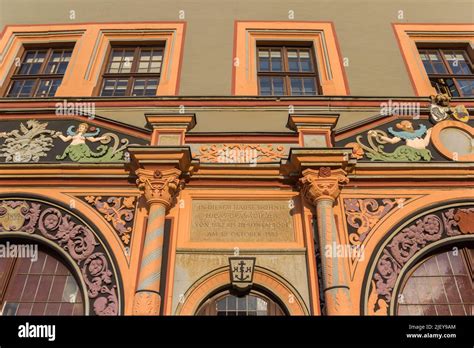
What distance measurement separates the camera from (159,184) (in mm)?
6688

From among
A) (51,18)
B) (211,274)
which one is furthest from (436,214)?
(51,18)

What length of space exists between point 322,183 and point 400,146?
189 centimetres

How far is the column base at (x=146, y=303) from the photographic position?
568 centimetres

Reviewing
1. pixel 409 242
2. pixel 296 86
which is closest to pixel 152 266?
pixel 409 242

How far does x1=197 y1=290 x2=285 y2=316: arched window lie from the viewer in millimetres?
6137

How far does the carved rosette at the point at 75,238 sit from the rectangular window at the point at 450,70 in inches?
288

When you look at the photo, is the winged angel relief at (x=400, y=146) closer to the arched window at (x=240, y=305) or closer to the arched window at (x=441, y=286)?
the arched window at (x=441, y=286)

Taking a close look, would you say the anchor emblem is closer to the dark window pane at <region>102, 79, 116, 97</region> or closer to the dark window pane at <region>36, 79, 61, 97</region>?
the dark window pane at <region>102, 79, 116, 97</region>

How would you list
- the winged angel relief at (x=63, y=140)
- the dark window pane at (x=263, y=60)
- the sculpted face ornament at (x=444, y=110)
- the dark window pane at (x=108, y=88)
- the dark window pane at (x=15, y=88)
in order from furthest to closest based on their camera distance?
the dark window pane at (x=263, y=60) → the dark window pane at (x=15, y=88) → the dark window pane at (x=108, y=88) → the sculpted face ornament at (x=444, y=110) → the winged angel relief at (x=63, y=140)

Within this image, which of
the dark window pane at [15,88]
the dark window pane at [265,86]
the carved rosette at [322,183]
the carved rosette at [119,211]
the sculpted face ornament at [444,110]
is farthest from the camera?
the dark window pane at [15,88]

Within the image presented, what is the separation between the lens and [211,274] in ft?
20.6

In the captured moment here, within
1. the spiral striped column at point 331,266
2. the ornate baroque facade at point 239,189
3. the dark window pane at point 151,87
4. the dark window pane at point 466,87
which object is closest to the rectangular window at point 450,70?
the dark window pane at point 466,87

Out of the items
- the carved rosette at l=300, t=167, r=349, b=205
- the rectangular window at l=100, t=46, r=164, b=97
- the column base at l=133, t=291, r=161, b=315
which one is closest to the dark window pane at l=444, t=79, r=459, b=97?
the carved rosette at l=300, t=167, r=349, b=205

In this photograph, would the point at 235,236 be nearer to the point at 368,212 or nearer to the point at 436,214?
the point at 368,212
